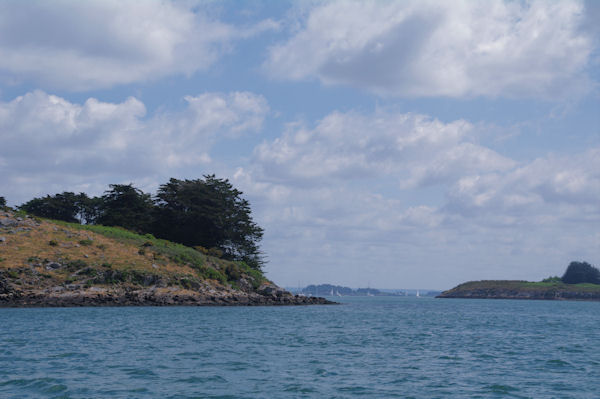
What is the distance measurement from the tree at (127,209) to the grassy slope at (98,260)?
702 inches

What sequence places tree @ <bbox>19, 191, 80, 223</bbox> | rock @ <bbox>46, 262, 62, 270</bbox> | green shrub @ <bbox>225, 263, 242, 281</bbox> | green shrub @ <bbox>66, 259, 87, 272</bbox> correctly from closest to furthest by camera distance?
1. rock @ <bbox>46, 262, 62, 270</bbox>
2. green shrub @ <bbox>66, 259, 87, 272</bbox>
3. green shrub @ <bbox>225, 263, 242, 281</bbox>
4. tree @ <bbox>19, 191, 80, 223</bbox>

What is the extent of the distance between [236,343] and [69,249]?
56.5m

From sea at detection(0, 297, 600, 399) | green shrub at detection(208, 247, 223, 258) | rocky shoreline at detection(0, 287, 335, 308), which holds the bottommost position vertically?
sea at detection(0, 297, 600, 399)

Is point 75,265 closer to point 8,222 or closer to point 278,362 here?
point 8,222

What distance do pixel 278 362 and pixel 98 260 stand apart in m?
62.1

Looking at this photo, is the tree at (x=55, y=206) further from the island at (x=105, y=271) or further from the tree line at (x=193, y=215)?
the island at (x=105, y=271)

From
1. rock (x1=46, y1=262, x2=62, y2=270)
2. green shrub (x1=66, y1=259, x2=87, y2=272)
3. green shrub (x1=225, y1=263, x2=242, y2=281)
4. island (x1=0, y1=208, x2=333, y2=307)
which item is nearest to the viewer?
island (x1=0, y1=208, x2=333, y2=307)

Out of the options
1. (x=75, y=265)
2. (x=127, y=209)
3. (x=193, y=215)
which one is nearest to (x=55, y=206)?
(x=127, y=209)

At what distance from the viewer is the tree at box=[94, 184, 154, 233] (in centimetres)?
12156

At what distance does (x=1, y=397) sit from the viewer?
20719mm

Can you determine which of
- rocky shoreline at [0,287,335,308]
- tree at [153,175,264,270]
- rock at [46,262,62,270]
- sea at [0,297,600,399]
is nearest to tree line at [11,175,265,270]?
tree at [153,175,264,270]

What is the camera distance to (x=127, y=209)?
123 metres

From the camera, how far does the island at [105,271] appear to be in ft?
247

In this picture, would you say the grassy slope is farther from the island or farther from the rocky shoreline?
the rocky shoreline
